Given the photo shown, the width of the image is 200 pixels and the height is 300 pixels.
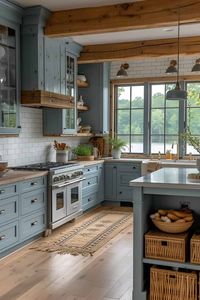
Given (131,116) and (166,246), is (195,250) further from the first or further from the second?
(131,116)

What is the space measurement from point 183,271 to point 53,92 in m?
3.36

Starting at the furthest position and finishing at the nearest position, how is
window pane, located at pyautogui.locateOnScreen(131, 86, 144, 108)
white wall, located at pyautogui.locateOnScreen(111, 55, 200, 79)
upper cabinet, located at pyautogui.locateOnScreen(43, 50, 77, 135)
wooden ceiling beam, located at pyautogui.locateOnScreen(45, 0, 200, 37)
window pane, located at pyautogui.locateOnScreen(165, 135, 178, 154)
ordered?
window pane, located at pyautogui.locateOnScreen(131, 86, 144, 108)
window pane, located at pyautogui.locateOnScreen(165, 135, 178, 154)
white wall, located at pyautogui.locateOnScreen(111, 55, 200, 79)
upper cabinet, located at pyautogui.locateOnScreen(43, 50, 77, 135)
wooden ceiling beam, located at pyautogui.locateOnScreen(45, 0, 200, 37)

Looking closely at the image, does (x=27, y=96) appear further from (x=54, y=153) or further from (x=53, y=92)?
(x=54, y=153)

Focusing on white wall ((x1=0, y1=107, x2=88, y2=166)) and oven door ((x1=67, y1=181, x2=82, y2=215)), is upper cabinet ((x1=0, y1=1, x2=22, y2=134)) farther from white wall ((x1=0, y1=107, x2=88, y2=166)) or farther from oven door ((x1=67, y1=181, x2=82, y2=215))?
oven door ((x1=67, y1=181, x2=82, y2=215))

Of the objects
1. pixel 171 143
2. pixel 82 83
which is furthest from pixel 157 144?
pixel 82 83

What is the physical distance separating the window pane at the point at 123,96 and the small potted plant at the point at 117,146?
809 mm

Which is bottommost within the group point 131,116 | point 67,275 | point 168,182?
point 67,275

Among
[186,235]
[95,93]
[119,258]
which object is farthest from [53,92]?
[186,235]

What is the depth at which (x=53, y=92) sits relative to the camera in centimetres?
557

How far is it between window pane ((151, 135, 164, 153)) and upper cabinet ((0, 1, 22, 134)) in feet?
11.1

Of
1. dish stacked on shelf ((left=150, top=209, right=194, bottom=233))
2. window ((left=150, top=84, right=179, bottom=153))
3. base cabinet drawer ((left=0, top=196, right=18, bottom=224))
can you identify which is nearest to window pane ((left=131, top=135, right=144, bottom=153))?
window ((left=150, top=84, right=179, bottom=153))

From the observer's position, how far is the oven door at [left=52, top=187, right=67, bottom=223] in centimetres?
510

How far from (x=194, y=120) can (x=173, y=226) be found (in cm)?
453

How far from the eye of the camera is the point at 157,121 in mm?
7562
